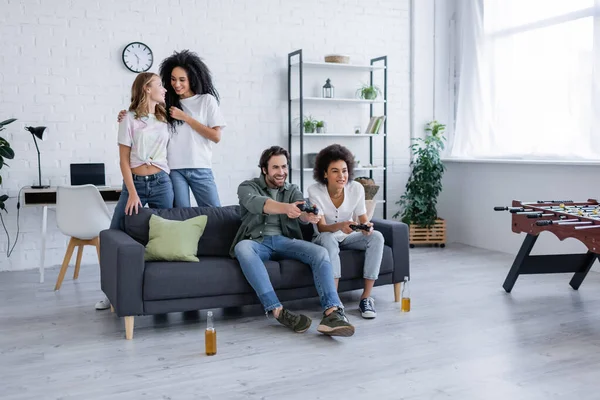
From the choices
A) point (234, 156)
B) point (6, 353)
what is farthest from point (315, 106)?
point (6, 353)

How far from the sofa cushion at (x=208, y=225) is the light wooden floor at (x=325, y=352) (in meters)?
0.40

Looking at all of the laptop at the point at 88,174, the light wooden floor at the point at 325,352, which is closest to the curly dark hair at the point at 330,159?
the light wooden floor at the point at 325,352

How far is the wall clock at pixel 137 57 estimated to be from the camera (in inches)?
217

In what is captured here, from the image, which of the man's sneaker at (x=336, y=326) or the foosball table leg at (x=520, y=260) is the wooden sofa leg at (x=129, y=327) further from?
the foosball table leg at (x=520, y=260)

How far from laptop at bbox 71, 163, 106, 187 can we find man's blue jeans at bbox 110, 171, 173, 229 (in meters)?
1.46

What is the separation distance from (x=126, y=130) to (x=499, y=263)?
3317 mm

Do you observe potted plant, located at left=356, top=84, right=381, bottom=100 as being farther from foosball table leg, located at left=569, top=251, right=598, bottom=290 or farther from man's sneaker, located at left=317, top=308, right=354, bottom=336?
man's sneaker, located at left=317, top=308, right=354, bottom=336

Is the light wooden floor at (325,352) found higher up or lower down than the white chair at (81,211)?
lower down

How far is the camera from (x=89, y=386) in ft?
8.74

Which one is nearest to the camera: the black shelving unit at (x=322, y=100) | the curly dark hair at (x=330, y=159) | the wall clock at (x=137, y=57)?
the curly dark hair at (x=330, y=159)

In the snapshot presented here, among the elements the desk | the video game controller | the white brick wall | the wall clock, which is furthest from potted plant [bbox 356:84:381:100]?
the desk

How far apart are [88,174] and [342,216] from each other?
8.07ft

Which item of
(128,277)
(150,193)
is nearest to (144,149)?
(150,193)

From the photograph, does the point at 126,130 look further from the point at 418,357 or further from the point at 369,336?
the point at 418,357
